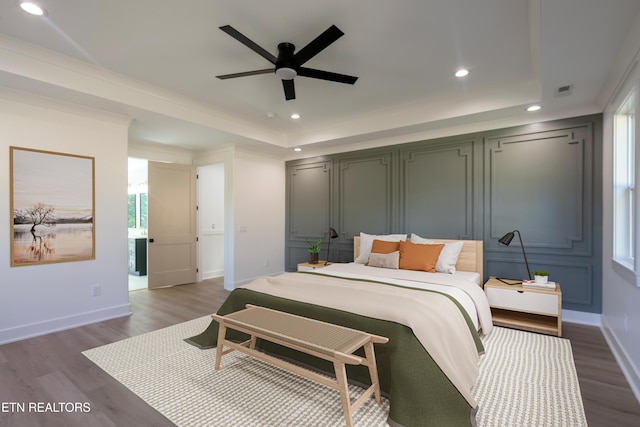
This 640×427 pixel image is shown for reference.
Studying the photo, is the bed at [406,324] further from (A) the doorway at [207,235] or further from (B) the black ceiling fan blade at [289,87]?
(A) the doorway at [207,235]

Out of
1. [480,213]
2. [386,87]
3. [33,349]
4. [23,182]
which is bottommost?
[33,349]

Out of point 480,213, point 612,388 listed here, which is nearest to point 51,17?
point 480,213

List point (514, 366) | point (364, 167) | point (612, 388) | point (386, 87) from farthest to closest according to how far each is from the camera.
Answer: point (364, 167) → point (386, 87) → point (514, 366) → point (612, 388)

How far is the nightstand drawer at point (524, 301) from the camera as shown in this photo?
3189 mm

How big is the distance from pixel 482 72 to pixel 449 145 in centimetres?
123

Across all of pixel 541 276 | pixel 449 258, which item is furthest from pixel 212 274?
pixel 541 276

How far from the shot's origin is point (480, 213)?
4.11 meters

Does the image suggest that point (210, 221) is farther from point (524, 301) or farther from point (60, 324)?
point (524, 301)

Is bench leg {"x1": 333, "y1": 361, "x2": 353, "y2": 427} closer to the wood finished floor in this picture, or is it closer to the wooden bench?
the wooden bench

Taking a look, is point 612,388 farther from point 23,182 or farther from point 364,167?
point 23,182

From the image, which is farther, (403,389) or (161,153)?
(161,153)

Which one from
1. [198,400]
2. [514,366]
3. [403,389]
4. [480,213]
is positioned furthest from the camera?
[480,213]

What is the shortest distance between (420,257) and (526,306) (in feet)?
3.93

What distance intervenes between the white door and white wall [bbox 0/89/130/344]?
1472 mm
